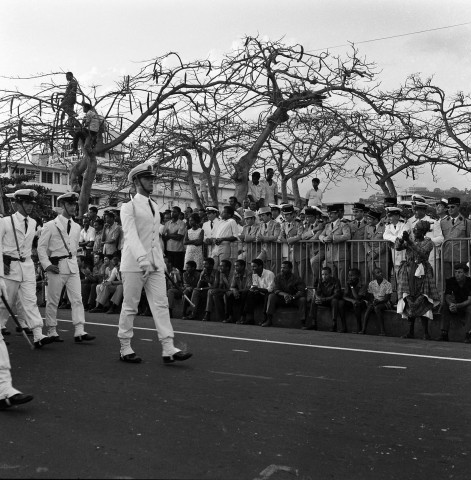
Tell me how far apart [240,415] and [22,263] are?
196 inches

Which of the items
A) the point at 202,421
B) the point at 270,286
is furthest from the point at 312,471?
the point at 270,286

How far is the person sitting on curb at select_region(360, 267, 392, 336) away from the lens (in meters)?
12.7

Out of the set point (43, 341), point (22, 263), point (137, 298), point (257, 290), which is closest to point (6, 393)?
point (137, 298)

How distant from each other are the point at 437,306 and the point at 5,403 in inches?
314

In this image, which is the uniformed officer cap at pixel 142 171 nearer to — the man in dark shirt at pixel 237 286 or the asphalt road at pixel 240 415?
the asphalt road at pixel 240 415

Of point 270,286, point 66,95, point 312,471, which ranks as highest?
point 66,95

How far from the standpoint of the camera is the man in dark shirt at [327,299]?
43.1ft

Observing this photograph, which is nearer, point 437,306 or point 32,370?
point 32,370

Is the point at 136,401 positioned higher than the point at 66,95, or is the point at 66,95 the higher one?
the point at 66,95

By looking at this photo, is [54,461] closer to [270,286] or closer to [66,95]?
[270,286]

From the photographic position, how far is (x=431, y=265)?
41.0 feet

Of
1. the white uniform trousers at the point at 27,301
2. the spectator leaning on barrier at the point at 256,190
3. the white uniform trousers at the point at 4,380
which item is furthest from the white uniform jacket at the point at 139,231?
the spectator leaning on barrier at the point at 256,190

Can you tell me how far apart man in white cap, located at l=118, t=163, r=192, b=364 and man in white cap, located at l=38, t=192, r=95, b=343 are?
6.54 ft

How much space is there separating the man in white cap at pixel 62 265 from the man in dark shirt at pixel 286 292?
441 cm
